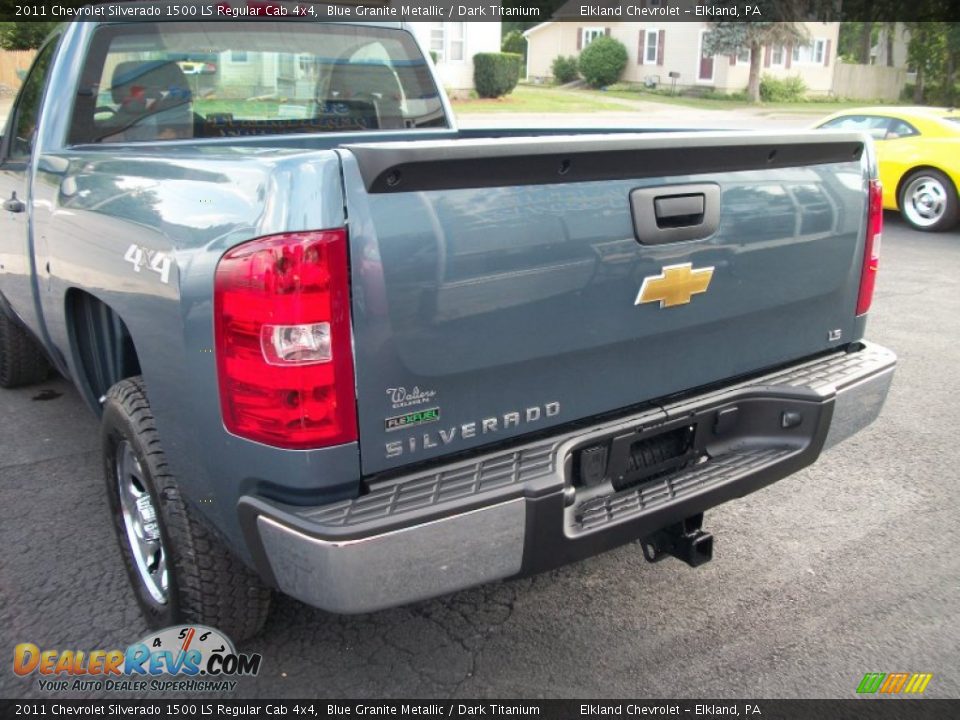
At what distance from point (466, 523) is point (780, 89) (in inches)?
1706

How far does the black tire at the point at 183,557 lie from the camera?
97.6 inches

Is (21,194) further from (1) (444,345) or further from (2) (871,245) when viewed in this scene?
(2) (871,245)

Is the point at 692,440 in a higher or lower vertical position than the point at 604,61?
lower

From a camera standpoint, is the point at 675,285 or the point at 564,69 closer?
the point at 675,285

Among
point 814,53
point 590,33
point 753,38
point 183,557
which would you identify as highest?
point 590,33

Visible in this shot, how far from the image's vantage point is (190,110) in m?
3.85

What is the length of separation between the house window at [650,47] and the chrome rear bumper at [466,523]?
44.6 metres

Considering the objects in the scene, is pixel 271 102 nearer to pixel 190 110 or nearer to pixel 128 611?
pixel 190 110

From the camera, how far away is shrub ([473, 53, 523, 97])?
3431cm

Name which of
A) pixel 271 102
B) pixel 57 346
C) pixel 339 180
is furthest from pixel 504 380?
pixel 271 102

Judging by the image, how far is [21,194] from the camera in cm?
366

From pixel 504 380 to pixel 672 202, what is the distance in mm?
710

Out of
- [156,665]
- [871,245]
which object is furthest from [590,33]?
[156,665]

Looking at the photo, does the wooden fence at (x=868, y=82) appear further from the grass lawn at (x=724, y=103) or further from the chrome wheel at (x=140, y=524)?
the chrome wheel at (x=140, y=524)
